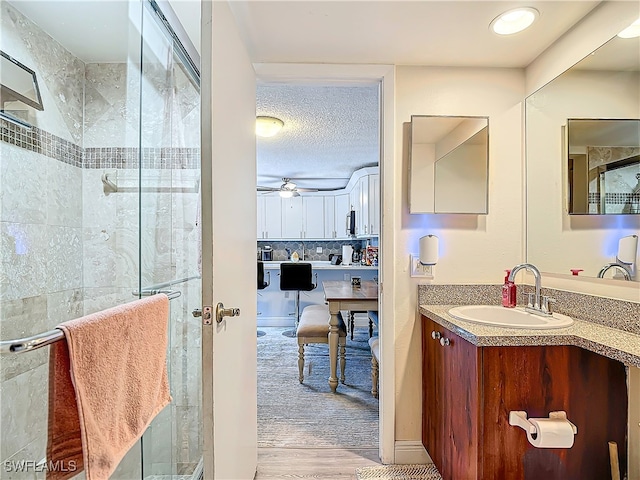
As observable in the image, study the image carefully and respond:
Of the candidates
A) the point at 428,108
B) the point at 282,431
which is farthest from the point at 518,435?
the point at 428,108

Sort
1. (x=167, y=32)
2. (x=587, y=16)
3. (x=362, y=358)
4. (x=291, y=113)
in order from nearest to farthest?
(x=587, y=16)
(x=167, y=32)
(x=291, y=113)
(x=362, y=358)

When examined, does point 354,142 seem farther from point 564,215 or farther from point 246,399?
point 246,399

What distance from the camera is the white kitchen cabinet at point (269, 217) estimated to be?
588cm

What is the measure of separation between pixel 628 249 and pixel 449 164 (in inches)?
33.6

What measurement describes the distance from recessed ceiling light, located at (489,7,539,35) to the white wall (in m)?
0.34

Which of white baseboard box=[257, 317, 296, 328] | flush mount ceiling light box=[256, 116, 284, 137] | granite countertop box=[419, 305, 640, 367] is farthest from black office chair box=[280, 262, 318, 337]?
granite countertop box=[419, 305, 640, 367]

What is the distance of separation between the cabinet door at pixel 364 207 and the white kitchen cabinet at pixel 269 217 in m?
1.70

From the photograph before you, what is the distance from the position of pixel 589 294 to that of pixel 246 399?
158 centimetres

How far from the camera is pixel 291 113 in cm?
272

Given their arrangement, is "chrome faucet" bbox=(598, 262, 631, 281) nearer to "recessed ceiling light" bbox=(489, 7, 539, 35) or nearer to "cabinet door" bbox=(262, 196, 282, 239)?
"recessed ceiling light" bbox=(489, 7, 539, 35)

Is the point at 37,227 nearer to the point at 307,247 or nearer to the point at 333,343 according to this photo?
the point at 333,343

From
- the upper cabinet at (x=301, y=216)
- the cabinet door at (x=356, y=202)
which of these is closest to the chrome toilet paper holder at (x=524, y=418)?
the cabinet door at (x=356, y=202)

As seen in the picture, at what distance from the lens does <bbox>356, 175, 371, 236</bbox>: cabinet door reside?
4.46m

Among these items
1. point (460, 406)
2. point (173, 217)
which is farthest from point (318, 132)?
point (460, 406)
